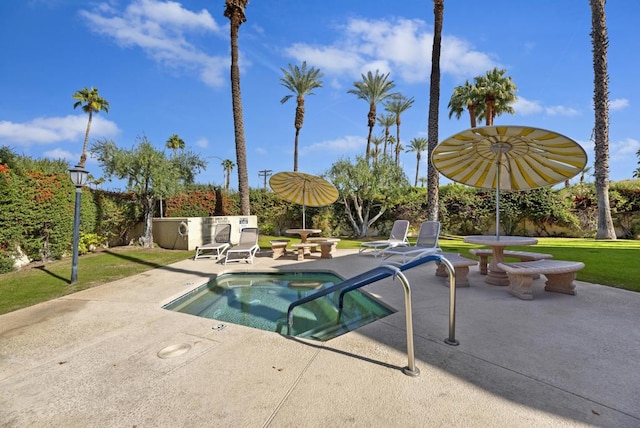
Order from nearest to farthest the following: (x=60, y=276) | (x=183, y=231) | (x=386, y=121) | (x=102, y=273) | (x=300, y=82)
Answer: (x=60, y=276) < (x=102, y=273) < (x=183, y=231) < (x=300, y=82) < (x=386, y=121)

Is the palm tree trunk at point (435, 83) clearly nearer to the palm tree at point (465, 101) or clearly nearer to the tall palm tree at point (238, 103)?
the tall palm tree at point (238, 103)

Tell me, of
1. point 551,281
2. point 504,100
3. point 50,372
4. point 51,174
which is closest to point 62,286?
point 50,372

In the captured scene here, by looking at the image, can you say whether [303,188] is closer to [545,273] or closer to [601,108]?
[545,273]

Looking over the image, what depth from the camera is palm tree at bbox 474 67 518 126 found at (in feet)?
74.0

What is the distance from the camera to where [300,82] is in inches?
1013

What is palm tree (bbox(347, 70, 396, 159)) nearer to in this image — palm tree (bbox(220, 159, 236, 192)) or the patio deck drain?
the patio deck drain

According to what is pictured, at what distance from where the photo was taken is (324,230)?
19078 mm

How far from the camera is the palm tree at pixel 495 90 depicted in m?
22.5

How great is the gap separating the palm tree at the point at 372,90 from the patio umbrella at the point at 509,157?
67.0 feet

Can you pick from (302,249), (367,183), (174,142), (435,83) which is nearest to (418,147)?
(367,183)

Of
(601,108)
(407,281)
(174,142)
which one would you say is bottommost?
(407,281)

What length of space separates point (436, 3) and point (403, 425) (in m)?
16.8

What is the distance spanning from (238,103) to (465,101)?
19.6 m

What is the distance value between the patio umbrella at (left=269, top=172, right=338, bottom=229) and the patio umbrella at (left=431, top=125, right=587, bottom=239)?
201 inches
